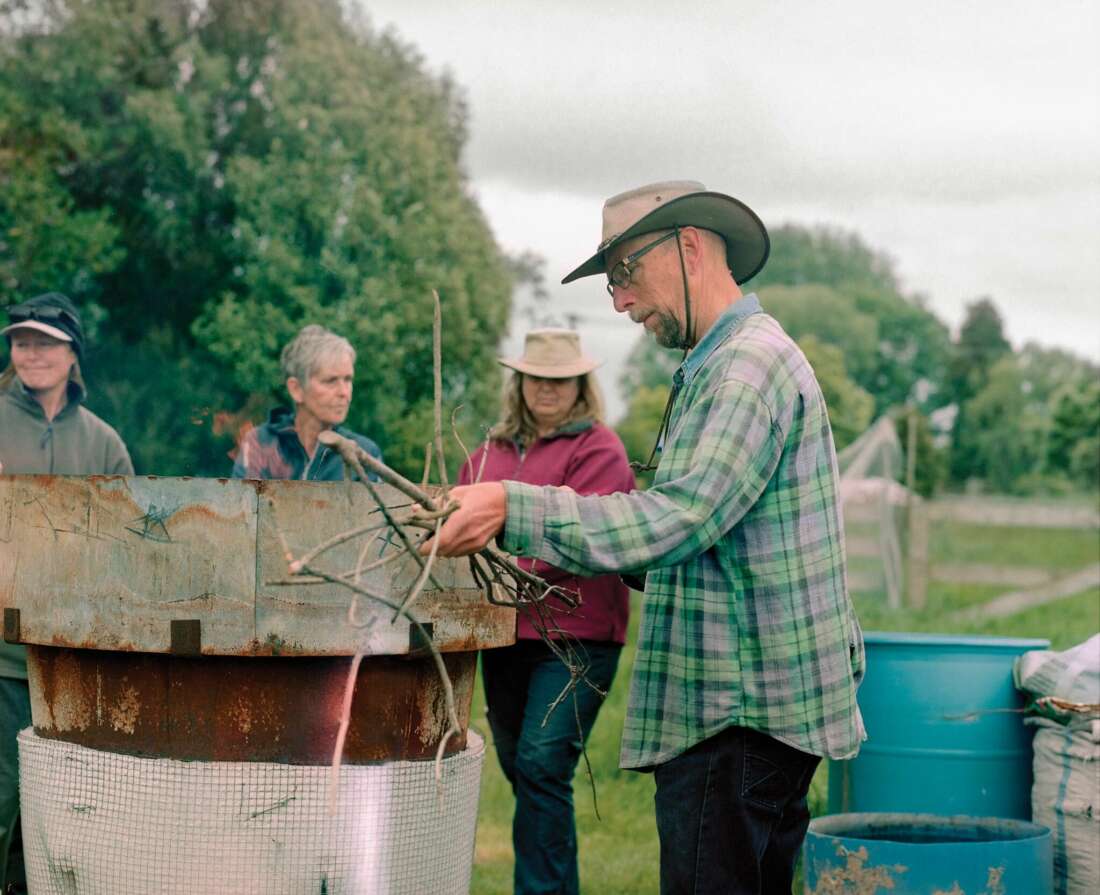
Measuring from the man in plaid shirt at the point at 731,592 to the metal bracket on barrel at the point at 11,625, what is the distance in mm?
1242

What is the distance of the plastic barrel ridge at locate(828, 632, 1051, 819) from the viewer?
5.07m

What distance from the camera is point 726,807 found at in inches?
117

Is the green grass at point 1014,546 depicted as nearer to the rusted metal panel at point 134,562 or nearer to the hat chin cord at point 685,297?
the hat chin cord at point 685,297

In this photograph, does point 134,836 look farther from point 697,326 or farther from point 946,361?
point 946,361

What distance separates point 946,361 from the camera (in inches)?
3538

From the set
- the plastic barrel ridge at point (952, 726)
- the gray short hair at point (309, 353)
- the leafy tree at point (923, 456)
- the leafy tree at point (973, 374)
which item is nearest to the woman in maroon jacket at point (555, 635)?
the gray short hair at point (309, 353)

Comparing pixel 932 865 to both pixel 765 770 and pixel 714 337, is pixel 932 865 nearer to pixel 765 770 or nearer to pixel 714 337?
pixel 765 770

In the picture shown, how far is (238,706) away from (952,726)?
9.31 ft

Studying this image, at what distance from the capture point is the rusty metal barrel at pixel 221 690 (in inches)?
123

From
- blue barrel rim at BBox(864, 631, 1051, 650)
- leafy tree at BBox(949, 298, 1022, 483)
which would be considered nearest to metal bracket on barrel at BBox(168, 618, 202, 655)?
blue barrel rim at BBox(864, 631, 1051, 650)

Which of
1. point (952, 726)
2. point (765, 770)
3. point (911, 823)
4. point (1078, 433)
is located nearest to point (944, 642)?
point (952, 726)

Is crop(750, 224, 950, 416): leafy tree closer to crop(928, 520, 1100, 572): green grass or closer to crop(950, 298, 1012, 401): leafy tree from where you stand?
crop(950, 298, 1012, 401): leafy tree

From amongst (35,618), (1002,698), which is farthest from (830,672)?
(1002,698)

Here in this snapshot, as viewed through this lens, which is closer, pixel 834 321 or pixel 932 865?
pixel 932 865
